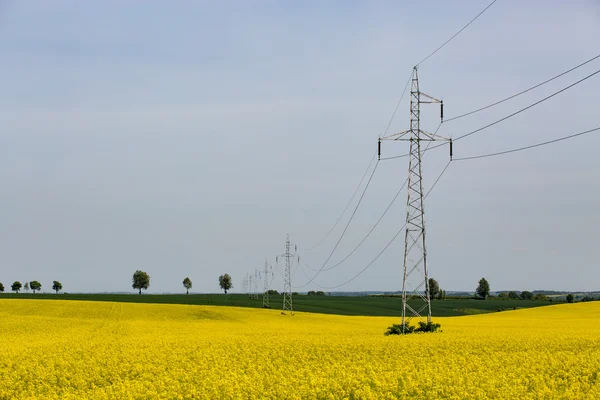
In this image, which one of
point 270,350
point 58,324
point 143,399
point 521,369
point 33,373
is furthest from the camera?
point 58,324

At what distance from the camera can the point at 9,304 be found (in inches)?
3563

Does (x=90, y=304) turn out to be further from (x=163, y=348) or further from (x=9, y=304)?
(x=163, y=348)

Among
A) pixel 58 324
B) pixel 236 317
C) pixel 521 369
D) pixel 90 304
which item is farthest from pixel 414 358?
pixel 90 304

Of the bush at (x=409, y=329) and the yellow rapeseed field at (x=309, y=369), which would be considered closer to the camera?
the yellow rapeseed field at (x=309, y=369)

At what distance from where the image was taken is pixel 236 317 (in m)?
81.6

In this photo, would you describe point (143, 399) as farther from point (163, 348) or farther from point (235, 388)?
point (163, 348)

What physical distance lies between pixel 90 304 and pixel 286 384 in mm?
79082

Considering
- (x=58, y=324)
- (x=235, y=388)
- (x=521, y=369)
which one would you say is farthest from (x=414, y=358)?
(x=58, y=324)

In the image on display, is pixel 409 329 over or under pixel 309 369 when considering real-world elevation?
under

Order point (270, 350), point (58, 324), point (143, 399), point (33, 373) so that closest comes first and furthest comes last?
point (143, 399) → point (33, 373) → point (270, 350) → point (58, 324)

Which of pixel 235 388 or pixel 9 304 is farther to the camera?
pixel 9 304

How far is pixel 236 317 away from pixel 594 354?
56.7m

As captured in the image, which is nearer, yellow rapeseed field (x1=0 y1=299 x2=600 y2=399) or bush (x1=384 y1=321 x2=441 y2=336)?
yellow rapeseed field (x1=0 y1=299 x2=600 y2=399)

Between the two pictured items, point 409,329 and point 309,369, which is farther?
point 409,329
